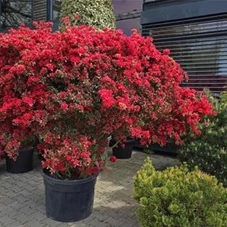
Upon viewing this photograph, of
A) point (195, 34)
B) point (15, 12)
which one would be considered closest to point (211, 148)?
point (195, 34)

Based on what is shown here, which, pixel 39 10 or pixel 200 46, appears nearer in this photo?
pixel 200 46

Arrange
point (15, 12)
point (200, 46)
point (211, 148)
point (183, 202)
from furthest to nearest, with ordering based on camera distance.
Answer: point (15, 12) < point (200, 46) < point (211, 148) < point (183, 202)

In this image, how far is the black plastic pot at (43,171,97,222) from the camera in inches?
131

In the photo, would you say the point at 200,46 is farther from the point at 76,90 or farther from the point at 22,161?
the point at 22,161

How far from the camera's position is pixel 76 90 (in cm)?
291

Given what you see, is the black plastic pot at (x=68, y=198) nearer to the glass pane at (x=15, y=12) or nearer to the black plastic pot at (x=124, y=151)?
the black plastic pot at (x=124, y=151)

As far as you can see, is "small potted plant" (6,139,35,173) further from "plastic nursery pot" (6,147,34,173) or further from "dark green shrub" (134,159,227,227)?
"dark green shrub" (134,159,227,227)

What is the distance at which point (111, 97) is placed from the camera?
2.73 meters

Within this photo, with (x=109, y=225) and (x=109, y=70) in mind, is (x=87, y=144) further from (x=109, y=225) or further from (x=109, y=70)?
(x=109, y=225)

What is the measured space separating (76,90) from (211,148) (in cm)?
205

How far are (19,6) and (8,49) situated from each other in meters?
7.10

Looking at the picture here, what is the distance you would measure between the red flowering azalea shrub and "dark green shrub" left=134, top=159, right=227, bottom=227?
28.2 inches

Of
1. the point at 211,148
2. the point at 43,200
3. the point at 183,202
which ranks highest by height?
A: the point at 211,148

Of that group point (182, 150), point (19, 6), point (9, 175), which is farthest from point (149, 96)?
point (19, 6)
